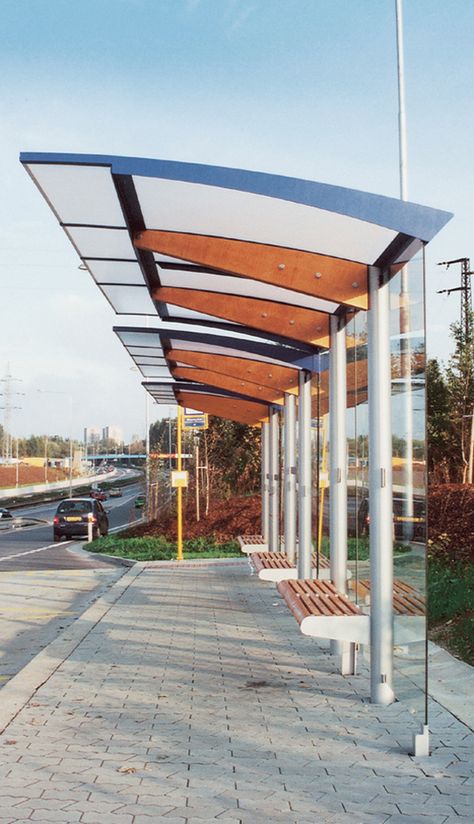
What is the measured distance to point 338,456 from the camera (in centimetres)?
885

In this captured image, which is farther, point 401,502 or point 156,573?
point 156,573

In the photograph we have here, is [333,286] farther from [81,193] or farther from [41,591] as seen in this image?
[41,591]

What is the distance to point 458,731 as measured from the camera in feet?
20.3

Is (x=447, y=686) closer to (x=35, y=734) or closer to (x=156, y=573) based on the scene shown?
(x=35, y=734)

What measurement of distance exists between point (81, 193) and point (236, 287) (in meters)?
2.47

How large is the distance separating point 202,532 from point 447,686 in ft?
60.7

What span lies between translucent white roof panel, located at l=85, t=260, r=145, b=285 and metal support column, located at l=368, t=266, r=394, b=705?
2258 millimetres

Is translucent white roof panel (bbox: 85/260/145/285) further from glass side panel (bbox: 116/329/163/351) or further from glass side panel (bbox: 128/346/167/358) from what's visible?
glass side panel (bbox: 128/346/167/358)

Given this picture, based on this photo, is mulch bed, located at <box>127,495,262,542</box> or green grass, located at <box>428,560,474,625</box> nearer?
green grass, located at <box>428,560,474,625</box>

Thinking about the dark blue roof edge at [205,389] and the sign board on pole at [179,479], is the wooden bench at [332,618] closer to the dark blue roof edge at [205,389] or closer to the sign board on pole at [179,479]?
the dark blue roof edge at [205,389]

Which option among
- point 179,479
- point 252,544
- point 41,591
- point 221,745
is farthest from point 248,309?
point 179,479

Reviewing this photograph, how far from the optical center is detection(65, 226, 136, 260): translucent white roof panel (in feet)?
23.7

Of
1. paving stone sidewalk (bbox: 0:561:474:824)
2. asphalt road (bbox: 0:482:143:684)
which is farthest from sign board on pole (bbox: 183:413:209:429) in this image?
paving stone sidewalk (bbox: 0:561:474:824)

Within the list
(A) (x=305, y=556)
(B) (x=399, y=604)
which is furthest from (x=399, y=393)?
(A) (x=305, y=556)
